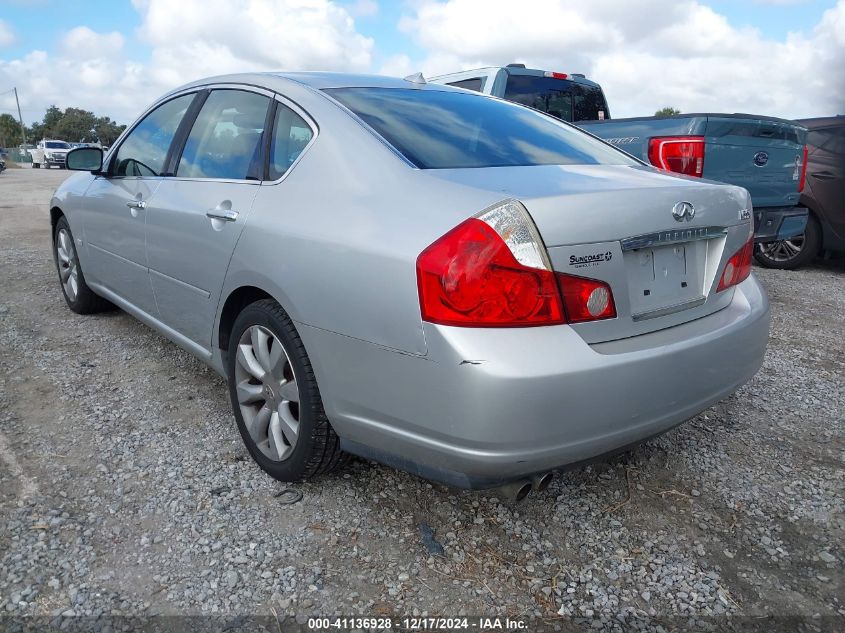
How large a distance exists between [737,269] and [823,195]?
548cm

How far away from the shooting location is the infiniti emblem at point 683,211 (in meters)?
2.09

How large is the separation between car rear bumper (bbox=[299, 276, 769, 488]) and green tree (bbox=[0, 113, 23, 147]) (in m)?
91.5

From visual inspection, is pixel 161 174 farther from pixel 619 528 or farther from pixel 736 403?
pixel 736 403

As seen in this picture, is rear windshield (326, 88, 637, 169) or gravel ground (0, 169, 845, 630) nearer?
gravel ground (0, 169, 845, 630)

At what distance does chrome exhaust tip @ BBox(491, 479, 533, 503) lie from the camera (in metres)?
1.97

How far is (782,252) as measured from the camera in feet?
23.8

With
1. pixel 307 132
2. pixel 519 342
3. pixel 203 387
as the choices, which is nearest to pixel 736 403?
pixel 519 342

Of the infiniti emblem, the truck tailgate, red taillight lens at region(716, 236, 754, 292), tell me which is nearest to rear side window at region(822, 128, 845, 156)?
the truck tailgate

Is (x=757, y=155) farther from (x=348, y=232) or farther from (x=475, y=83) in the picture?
(x=348, y=232)

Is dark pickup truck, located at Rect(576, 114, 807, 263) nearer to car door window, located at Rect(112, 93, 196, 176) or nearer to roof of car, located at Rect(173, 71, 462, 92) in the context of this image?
roof of car, located at Rect(173, 71, 462, 92)

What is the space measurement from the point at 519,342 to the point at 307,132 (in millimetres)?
1228

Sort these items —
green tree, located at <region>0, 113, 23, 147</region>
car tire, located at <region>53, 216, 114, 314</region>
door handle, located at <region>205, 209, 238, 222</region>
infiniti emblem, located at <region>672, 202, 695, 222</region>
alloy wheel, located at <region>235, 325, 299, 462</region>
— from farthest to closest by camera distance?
1. green tree, located at <region>0, 113, 23, 147</region>
2. car tire, located at <region>53, 216, 114, 314</region>
3. door handle, located at <region>205, 209, 238, 222</region>
4. alloy wheel, located at <region>235, 325, 299, 462</region>
5. infiniti emblem, located at <region>672, 202, 695, 222</region>

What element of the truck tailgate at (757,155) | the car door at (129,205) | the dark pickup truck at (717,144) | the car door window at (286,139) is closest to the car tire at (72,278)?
the car door at (129,205)

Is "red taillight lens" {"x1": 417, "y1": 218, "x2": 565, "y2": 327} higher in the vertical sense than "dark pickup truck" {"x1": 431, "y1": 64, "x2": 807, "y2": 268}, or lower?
lower
